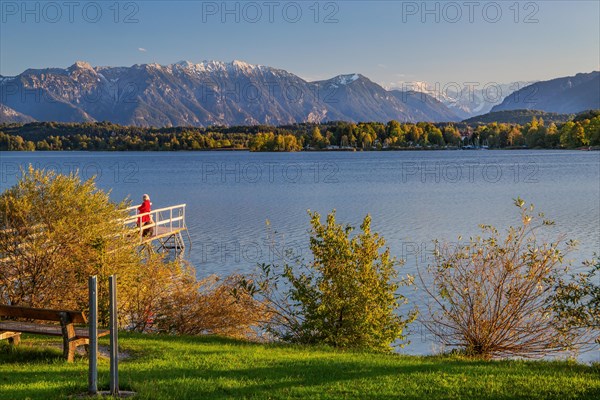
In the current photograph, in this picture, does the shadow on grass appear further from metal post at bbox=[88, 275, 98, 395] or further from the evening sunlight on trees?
the evening sunlight on trees

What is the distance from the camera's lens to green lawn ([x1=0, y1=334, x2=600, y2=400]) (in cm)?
872

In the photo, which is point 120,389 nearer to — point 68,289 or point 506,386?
point 506,386

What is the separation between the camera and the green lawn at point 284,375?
8719 mm

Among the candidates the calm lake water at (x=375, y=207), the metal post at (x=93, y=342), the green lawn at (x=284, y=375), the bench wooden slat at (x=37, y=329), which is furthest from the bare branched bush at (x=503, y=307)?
the metal post at (x=93, y=342)

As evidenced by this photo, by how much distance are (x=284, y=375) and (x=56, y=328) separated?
4081mm

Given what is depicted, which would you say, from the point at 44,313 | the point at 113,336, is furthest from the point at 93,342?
the point at 44,313

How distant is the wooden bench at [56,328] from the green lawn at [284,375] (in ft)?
0.94

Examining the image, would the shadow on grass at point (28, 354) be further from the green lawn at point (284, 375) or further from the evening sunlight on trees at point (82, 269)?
the evening sunlight on trees at point (82, 269)

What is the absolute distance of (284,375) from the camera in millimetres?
9727

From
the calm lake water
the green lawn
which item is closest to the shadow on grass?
the green lawn

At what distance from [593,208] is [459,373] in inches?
1683

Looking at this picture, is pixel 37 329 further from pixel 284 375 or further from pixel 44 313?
pixel 284 375

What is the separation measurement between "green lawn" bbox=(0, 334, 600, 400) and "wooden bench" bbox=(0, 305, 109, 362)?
0.94 feet

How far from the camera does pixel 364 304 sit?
1352 centimetres
